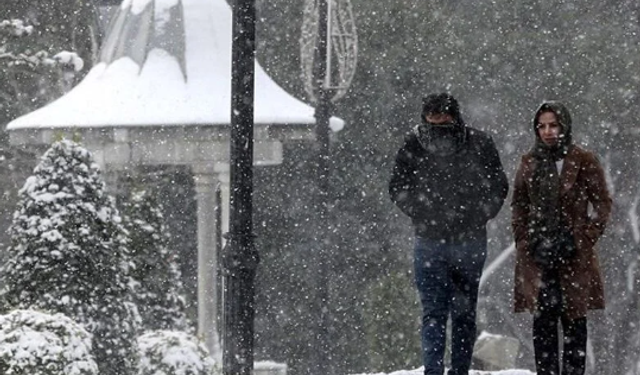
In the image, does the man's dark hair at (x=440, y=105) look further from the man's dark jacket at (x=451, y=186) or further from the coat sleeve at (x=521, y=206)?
the coat sleeve at (x=521, y=206)

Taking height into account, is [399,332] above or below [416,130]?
below

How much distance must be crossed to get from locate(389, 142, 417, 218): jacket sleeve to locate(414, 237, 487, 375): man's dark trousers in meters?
0.22

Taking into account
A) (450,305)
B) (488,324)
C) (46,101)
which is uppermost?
(46,101)

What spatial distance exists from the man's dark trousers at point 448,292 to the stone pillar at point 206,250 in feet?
24.5

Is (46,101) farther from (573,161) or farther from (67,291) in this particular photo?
(573,161)

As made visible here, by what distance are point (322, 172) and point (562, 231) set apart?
180 inches

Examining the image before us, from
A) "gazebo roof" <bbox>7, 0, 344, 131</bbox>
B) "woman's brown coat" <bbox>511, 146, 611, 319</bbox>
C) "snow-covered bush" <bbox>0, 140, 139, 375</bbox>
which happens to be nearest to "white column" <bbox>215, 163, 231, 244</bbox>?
"gazebo roof" <bbox>7, 0, 344, 131</bbox>

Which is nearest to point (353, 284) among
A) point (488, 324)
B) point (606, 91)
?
point (488, 324)

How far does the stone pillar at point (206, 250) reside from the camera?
578 inches

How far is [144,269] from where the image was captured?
36.6 ft

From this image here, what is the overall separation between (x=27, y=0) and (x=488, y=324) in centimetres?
1091

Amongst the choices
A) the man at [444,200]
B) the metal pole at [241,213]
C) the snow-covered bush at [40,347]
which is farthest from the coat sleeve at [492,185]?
the snow-covered bush at [40,347]

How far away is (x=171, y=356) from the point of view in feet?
31.4

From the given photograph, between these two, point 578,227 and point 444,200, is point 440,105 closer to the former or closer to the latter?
point 444,200
